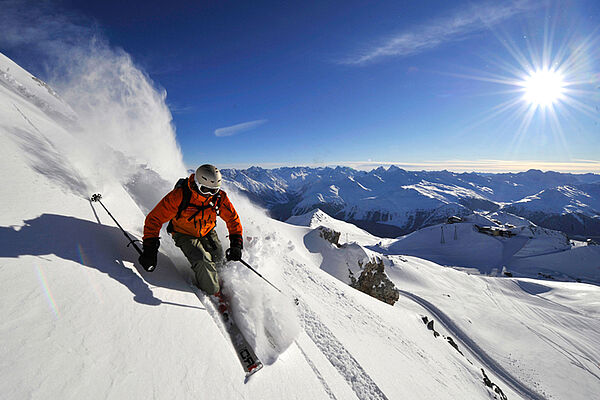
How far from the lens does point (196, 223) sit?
4727 mm

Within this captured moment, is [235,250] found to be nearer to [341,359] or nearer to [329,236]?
[341,359]

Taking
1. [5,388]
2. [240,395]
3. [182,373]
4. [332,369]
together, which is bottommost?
[332,369]

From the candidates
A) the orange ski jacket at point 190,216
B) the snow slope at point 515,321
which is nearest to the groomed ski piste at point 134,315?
the orange ski jacket at point 190,216

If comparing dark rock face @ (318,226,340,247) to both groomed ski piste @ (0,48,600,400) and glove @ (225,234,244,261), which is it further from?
glove @ (225,234,244,261)

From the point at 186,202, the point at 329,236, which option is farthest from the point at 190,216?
the point at 329,236

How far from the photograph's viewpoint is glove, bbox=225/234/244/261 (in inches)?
199

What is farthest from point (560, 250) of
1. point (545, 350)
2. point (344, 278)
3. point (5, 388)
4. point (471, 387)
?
point (5, 388)

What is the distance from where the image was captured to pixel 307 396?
3307mm

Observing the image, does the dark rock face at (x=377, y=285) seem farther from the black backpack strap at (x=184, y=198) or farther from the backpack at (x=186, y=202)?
the black backpack strap at (x=184, y=198)

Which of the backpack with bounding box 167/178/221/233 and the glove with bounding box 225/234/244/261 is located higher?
the backpack with bounding box 167/178/221/233

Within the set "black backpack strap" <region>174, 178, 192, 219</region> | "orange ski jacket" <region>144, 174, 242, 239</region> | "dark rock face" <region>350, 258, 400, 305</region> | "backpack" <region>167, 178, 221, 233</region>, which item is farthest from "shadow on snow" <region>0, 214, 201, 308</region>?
"dark rock face" <region>350, 258, 400, 305</region>

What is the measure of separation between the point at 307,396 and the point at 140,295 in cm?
275

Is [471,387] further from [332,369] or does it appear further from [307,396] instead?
[307,396]

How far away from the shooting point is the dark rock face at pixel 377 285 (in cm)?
1948
